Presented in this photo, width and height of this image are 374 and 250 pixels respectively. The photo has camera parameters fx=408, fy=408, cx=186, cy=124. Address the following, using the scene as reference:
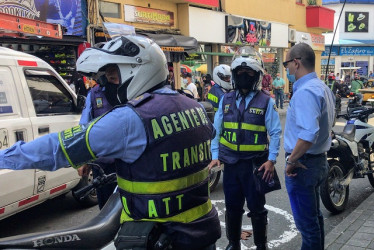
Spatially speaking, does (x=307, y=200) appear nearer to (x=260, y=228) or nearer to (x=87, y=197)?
(x=260, y=228)

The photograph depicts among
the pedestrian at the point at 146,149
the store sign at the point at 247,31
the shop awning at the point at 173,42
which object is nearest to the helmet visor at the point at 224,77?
the pedestrian at the point at 146,149

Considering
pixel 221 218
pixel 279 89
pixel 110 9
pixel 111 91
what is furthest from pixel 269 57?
pixel 111 91

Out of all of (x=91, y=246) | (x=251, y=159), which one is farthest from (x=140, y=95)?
(x=251, y=159)

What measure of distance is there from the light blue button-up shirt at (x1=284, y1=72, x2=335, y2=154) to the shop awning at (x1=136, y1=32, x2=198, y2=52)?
9.99 m

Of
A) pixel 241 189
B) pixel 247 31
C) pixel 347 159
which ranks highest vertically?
pixel 247 31

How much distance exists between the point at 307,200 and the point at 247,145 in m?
0.76

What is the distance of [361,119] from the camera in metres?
5.99

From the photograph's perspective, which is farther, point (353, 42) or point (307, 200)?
point (353, 42)

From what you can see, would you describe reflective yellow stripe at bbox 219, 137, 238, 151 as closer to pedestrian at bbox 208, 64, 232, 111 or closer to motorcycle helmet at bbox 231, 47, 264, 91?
motorcycle helmet at bbox 231, 47, 264, 91

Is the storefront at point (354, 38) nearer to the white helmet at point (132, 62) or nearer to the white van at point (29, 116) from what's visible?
the white van at point (29, 116)

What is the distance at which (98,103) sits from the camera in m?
3.73

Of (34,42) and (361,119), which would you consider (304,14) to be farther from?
(361,119)

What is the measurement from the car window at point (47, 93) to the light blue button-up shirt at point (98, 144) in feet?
9.63

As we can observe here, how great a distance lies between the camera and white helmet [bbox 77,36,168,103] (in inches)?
78.7
